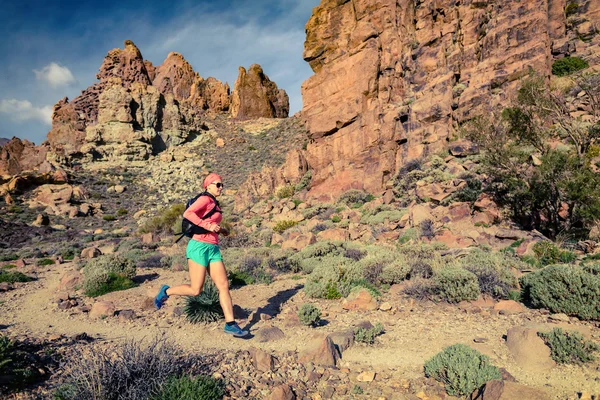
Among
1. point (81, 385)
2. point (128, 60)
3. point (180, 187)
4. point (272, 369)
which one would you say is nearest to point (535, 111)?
point (272, 369)

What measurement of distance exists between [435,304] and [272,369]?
12.3 feet

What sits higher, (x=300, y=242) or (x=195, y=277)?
(x=195, y=277)

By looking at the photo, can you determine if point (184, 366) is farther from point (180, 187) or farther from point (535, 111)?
point (180, 187)

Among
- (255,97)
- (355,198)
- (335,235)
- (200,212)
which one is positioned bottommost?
(335,235)

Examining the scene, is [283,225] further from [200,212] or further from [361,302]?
[200,212]

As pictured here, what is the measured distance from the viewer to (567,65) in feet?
59.1

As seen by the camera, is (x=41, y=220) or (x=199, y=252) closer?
(x=199, y=252)

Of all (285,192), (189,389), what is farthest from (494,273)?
(285,192)

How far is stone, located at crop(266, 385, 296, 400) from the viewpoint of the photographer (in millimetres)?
2786

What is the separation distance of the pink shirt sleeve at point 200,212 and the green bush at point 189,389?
6.03 ft

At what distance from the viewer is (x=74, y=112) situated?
45.0m

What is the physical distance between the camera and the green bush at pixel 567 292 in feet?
15.3

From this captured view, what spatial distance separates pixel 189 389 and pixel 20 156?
170 ft

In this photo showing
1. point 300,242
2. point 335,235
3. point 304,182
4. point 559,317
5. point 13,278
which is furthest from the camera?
point 304,182
